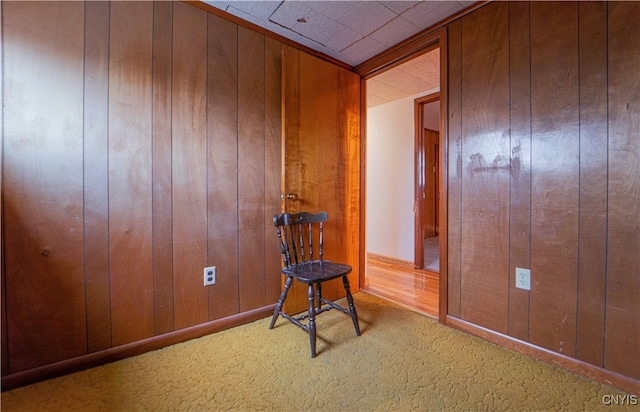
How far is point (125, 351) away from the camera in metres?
1.50

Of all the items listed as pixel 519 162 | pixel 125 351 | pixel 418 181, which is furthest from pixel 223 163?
pixel 418 181

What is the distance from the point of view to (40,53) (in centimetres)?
129

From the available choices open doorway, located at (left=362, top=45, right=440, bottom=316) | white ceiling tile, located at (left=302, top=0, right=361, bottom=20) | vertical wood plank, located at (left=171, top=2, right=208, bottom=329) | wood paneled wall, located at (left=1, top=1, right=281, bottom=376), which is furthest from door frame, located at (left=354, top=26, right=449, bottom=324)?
vertical wood plank, located at (left=171, top=2, right=208, bottom=329)

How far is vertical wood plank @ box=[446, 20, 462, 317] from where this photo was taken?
5.97 feet

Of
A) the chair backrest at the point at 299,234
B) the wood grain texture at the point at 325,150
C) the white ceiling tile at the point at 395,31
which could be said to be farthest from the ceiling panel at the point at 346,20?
the chair backrest at the point at 299,234

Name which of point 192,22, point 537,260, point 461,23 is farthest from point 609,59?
point 192,22

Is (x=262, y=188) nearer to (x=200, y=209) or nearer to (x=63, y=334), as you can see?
(x=200, y=209)

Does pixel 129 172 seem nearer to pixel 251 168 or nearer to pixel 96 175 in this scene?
pixel 96 175

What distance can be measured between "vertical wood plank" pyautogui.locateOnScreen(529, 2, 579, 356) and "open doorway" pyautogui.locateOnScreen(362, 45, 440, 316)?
110 centimetres

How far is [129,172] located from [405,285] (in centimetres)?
248

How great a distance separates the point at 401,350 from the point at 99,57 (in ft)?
7.47

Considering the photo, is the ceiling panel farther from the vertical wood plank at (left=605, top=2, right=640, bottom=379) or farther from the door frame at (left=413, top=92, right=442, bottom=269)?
the door frame at (left=413, top=92, right=442, bottom=269)

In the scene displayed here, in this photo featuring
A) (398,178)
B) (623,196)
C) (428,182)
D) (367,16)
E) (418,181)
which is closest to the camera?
(623,196)

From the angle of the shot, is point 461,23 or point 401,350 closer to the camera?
point 401,350
